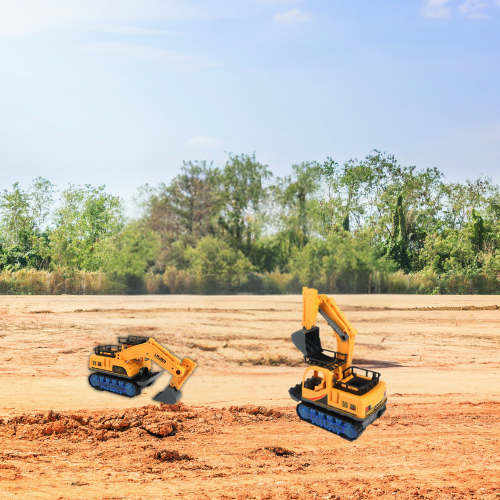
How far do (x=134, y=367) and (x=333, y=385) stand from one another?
4.31 m

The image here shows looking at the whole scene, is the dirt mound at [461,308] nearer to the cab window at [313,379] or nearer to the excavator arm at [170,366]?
the cab window at [313,379]

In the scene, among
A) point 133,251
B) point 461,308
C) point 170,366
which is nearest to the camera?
point 170,366

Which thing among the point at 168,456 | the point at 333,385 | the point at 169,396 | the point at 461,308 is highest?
the point at 333,385

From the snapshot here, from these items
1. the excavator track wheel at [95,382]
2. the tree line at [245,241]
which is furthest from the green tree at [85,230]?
the excavator track wheel at [95,382]

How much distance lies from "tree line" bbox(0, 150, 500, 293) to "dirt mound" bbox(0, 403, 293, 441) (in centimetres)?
2081

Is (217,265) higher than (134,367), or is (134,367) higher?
(217,265)

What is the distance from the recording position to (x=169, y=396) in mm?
9031

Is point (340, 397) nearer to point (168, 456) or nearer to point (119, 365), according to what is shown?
point (168, 456)

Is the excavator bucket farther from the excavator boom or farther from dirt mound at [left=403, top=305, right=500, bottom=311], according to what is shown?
dirt mound at [left=403, top=305, right=500, bottom=311]

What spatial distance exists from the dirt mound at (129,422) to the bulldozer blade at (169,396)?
Answer: 0.34 meters

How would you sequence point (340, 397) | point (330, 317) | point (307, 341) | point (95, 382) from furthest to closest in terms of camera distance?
point (95, 382)
point (330, 317)
point (307, 341)
point (340, 397)

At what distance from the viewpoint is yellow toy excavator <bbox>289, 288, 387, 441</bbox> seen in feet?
25.7

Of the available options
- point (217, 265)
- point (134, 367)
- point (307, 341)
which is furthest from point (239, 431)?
point (217, 265)

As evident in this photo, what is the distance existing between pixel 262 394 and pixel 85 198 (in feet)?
81.9
